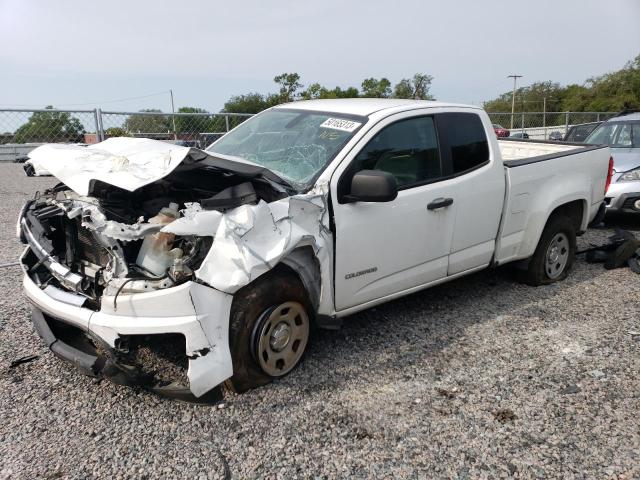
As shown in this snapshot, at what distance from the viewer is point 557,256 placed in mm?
5211

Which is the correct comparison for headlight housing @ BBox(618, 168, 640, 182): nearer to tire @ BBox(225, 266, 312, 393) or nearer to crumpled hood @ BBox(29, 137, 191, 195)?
tire @ BBox(225, 266, 312, 393)

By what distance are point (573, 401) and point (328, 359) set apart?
1.59 metres

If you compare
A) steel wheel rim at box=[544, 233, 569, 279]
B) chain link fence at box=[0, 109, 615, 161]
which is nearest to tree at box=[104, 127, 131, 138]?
chain link fence at box=[0, 109, 615, 161]

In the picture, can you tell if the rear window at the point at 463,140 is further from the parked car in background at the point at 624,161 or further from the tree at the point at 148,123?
the tree at the point at 148,123

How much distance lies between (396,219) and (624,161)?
5.88 meters

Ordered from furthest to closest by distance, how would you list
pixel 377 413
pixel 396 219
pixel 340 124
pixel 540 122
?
pixel 540 122
pixel 340 124
pixel 396 219
pixel 377 413

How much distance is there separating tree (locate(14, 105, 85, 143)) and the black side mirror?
7.06m

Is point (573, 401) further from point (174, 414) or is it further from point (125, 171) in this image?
point (125, 171)

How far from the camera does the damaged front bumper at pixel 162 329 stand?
2.62 m

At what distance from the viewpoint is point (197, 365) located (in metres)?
2.68

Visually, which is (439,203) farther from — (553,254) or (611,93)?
(611,93)

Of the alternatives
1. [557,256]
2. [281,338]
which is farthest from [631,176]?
[281,338]

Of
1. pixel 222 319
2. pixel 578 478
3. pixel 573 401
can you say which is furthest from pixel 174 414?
pixel 573 401

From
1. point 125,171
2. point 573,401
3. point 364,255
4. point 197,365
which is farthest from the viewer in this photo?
point 364,255
